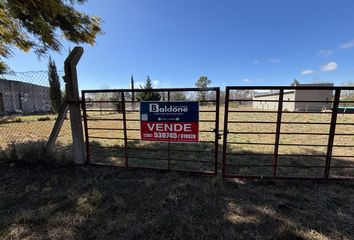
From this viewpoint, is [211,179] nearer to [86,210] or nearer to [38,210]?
[86,210]

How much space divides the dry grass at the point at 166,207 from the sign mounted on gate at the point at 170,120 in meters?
0.83

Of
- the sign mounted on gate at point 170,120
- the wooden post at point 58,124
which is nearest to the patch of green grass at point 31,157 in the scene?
the wooden post at point 58,124

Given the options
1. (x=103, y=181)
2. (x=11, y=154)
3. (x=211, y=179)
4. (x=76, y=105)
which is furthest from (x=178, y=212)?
(x=11, y=154)

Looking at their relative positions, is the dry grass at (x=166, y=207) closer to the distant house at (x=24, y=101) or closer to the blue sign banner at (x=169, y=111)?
the blue sign banner at (x=169, y=111)

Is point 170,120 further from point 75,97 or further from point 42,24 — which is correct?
point 42,24

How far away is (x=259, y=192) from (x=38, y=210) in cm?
339

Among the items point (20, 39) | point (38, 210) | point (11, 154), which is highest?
point (20, 39)

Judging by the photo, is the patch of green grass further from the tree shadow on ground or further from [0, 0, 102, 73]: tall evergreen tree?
[0, 0, 102, 73]: tall evergreen tree

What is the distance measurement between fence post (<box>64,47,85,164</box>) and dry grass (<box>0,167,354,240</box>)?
57 centimetres

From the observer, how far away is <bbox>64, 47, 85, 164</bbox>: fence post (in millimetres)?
3838

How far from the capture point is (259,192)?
308 centimetres

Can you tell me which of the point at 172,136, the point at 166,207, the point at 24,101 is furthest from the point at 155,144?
the point at 24,101

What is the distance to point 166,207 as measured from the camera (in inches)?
105

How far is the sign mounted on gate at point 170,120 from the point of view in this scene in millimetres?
3482
